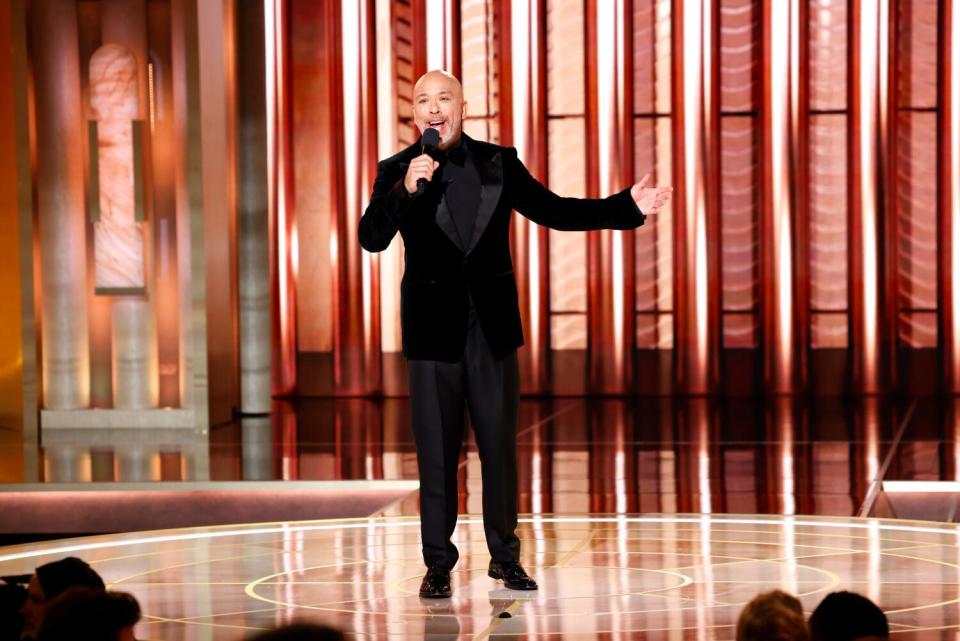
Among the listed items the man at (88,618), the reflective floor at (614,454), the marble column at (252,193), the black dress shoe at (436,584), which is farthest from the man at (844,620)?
the marble column at (252,193)

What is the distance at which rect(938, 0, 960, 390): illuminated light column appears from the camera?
9.59 metres

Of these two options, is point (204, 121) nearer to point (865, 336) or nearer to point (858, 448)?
point (858, 448)

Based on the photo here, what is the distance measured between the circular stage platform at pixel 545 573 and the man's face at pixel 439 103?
1.03m

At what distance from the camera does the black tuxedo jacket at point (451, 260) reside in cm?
346

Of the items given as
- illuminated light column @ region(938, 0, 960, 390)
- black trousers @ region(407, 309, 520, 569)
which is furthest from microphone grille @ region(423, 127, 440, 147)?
illuminated light column @ region(938, 0, 960, 390)

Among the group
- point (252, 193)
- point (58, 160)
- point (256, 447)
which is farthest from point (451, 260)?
point (252, 193)

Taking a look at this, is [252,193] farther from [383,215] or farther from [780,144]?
[383,215]

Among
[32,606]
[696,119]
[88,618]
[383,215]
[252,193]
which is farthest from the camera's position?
[696,119]

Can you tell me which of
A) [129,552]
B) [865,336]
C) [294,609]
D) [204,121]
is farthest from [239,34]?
[294,609]

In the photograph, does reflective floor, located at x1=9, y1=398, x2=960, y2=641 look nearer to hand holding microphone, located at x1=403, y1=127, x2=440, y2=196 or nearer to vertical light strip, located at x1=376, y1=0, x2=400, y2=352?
hand holding microphone, located at x1=403, y1=127, x2=440, y2=196

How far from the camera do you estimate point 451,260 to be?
348 cm

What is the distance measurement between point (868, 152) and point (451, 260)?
21.9ft

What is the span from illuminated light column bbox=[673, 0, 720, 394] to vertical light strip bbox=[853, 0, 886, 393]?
864 mm

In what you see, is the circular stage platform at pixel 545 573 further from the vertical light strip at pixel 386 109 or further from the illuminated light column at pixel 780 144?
the vertical light strip at pixel 386 109
